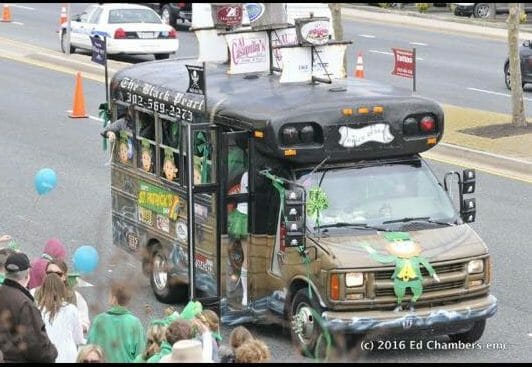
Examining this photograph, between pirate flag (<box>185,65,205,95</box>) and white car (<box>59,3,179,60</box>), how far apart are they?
61.3 ft

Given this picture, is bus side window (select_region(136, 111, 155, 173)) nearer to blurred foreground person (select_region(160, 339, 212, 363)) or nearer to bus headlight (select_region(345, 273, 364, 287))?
bus headlight (select_region(345, 273, 364, 287))

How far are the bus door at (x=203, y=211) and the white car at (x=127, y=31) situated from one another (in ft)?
61.8

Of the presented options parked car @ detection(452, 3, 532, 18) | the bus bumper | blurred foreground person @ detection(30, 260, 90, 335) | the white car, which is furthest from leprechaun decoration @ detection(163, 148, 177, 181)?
parked car @ detection(452, 3, 532, 18)

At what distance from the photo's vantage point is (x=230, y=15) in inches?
559

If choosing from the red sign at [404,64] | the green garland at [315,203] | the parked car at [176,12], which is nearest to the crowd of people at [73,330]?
the green garland at [315,203]

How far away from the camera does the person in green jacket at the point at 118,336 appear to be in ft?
31.2

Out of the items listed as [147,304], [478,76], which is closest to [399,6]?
[478,76]

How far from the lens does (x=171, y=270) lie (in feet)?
43.9

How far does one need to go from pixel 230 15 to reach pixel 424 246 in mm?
4235

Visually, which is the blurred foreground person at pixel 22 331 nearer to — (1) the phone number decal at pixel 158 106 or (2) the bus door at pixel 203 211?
(2) the bus door at pixel 203 211

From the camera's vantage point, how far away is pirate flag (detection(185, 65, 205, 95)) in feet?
40.7

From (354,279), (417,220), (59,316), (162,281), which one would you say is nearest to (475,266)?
(417,220)

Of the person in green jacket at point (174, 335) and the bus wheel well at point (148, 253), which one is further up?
the person in green jacket at point (174, 335)

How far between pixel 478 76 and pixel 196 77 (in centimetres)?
1912
